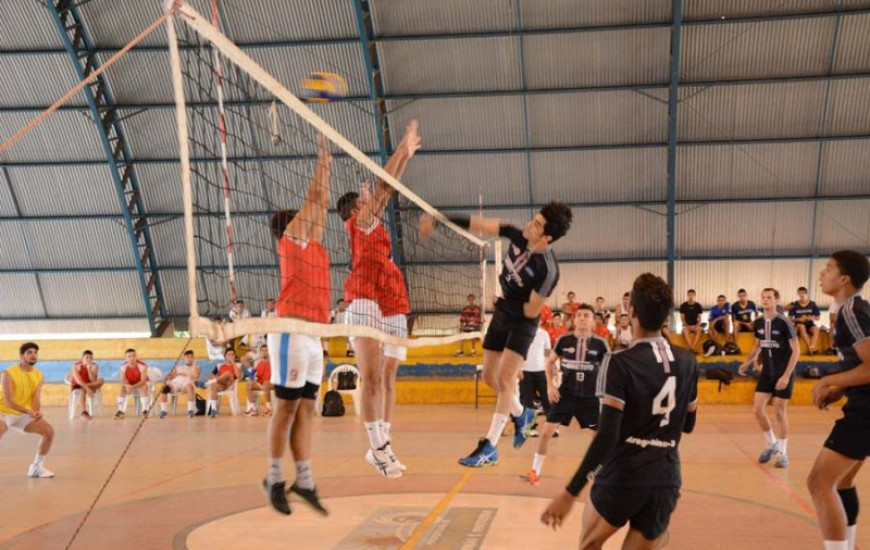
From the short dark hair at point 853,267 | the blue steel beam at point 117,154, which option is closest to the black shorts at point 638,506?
the short dark hair at point 853,267

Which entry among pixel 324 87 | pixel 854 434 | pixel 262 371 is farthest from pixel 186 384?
pixel 854 434

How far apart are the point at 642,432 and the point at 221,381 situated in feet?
62.0

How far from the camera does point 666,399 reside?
185 inches

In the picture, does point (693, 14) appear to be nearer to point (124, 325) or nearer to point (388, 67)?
point (388, 67)

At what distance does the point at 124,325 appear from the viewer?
102 feet

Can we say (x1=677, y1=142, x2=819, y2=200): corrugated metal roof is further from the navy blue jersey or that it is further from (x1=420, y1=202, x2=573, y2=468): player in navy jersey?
(x1=420, y1=202, x2=573, y2=468): player in navy jersey

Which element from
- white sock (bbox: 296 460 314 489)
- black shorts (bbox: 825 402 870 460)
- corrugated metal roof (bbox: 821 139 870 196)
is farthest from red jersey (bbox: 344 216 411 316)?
corrugated metal roof (bbox: 821 139 870 196)

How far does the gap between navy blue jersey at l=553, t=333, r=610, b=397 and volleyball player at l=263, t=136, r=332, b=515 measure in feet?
16.1

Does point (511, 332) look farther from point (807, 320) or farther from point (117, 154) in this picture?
point (117, 154)

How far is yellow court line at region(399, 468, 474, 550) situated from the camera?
7309 mm

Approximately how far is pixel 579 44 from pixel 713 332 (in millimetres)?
8879

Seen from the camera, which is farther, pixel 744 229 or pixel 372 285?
pixel 744 229

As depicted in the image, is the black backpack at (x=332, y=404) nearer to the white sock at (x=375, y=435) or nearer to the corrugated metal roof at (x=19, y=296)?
the white sock at (x=375, y=435)

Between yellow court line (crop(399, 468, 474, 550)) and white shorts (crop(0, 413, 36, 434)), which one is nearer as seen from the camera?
yellow court line (crop(399, 468, 474, 550))
